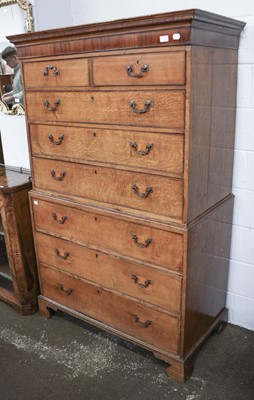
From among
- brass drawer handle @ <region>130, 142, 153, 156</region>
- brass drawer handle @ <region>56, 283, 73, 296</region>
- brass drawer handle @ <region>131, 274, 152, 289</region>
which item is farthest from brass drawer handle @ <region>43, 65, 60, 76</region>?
brass drawer handle @ <region>56, 283, 73, 296</region>

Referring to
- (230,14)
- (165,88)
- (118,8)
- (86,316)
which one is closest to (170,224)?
(165,88)

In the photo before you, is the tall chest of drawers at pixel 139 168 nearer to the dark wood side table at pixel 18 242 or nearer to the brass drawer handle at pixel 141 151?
the brass drawer handle at pixel 141 151

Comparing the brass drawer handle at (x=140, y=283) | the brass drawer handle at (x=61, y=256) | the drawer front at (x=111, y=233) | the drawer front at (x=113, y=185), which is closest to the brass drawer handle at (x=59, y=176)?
the drawer front at (x=113, y=185)

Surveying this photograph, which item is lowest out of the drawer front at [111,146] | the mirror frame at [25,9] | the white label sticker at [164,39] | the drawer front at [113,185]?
the drawer front at [113,185]

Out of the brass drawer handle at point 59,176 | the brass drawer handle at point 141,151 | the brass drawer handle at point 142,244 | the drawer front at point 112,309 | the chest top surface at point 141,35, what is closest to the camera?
the chest top surface at point 141,35

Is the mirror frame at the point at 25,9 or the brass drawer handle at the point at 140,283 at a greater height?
the mirror frame at the point at 25,9

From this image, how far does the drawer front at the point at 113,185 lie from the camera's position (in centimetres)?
172

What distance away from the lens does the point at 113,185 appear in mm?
1900

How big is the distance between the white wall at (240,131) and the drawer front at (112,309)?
24.1 inches

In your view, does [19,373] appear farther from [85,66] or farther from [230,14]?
[230,14]

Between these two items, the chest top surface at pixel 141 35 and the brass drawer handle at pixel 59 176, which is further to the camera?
the brass drawer handle at pixel 59 176

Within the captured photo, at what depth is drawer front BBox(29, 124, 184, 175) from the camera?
1.66m

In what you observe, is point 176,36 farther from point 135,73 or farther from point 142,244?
point 142,244

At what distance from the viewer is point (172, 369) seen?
78.4 inches
